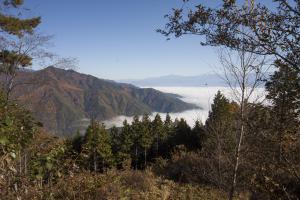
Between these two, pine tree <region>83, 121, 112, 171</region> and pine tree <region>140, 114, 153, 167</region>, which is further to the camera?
pine tree <region>140, 114, 153, 167</region>

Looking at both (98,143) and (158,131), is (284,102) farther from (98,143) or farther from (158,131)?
(158,131)

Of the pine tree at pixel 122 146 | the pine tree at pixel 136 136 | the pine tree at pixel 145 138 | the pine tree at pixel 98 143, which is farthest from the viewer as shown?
the pine tree at pixel 136 136

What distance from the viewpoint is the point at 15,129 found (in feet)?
17.1

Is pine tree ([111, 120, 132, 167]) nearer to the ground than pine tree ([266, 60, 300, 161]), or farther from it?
nearer to the ground

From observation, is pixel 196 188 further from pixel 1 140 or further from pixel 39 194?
pixel 1 140

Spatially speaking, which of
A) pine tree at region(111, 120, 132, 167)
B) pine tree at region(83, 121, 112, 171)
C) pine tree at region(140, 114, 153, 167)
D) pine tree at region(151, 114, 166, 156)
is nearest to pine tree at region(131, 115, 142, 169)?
pine tree at region(140, 114, 153, 167)

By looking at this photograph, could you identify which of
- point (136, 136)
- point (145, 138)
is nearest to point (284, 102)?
point (145, 138)

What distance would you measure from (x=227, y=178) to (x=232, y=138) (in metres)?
1.77

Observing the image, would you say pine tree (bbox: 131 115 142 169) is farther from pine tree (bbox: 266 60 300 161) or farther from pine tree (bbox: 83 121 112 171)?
pine tree (bbox: 266 60 300 161)

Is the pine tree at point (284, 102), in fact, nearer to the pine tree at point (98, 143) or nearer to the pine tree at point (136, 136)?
the pine tree at point (98, 143)

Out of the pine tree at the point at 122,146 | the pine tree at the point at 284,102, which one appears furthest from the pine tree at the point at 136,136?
the pine tree at the point at 284,102

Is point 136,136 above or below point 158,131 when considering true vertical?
below

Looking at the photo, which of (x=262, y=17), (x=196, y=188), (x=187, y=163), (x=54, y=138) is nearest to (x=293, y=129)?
(x=262, y=17)

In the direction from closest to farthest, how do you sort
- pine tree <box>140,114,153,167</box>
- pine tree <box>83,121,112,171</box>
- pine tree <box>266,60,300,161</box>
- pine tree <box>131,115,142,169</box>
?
pine tree <box>266,60,300,161</box> → pine tree <box>83,121,112,171</box> → pine tree <box>140,114,153,167</box> → pine tree <box>131,115,142,169</box>
